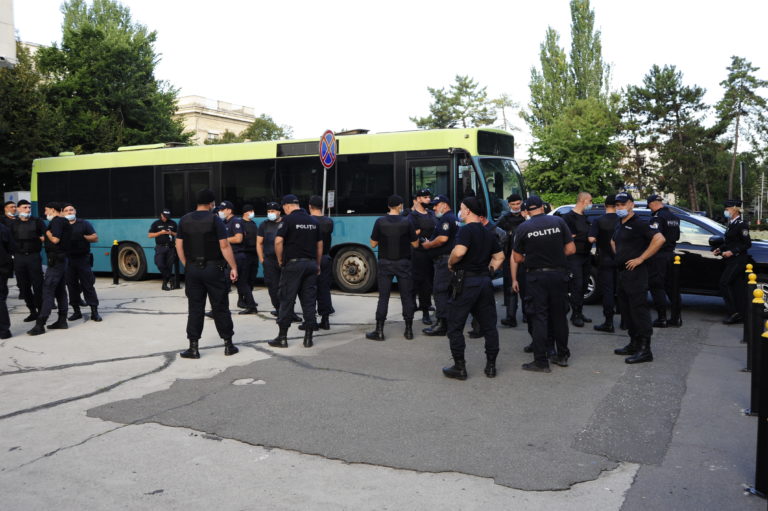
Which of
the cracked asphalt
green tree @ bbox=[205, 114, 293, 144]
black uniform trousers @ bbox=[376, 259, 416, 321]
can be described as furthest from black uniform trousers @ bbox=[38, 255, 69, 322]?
green tree @ bbox=[205, 114, 293, 144]

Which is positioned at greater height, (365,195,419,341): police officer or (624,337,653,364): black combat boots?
(365,195,419,341): police officer

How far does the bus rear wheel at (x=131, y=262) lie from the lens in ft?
50.0

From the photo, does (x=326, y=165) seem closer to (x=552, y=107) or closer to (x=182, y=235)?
(x=182, y=235)

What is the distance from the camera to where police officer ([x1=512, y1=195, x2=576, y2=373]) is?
6605 millimetres

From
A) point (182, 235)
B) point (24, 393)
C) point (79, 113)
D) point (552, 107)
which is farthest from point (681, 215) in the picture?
point (552, 107)

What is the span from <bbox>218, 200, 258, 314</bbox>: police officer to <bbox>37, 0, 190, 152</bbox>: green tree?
19643 mm

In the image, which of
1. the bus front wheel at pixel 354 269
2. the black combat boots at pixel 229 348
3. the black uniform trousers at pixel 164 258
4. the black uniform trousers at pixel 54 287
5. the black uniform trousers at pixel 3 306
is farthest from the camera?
the black uniform trousers at pixel 164 258

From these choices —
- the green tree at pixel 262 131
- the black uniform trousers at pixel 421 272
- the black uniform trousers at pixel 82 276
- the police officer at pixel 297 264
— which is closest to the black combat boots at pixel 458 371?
the police officer at pixel 297 264

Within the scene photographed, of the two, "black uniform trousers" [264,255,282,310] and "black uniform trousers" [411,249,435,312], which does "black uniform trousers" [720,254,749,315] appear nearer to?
"black uniform trousers" [411,249,435,312]

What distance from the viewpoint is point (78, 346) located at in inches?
319

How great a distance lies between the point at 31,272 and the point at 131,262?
6.34m

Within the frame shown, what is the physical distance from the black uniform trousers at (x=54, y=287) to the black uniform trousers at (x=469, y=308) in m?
5.77

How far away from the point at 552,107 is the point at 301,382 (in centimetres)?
4760

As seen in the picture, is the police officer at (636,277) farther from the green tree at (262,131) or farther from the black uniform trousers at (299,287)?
the green tree at (262,131)
